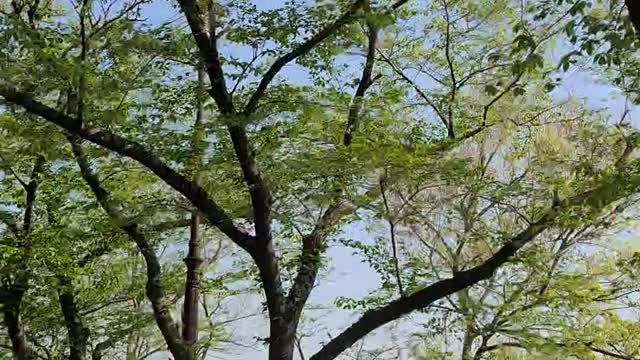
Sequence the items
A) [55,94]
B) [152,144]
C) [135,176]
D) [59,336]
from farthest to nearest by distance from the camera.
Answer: [59,336] → [135,176] → [55,94] → [152,144]

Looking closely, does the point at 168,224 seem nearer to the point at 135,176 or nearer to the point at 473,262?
the point at 135,176

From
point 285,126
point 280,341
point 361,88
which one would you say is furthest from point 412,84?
point 280,341

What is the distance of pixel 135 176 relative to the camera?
700 centimetres

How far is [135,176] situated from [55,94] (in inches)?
41.2

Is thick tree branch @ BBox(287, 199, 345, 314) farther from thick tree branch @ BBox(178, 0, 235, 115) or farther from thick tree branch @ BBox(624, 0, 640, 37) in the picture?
thick tree branch @ BBox(624, 0, 640, 37)

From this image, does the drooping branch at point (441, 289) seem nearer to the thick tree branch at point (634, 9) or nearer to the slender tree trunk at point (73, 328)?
the slender tree trunk at point (73, 328)

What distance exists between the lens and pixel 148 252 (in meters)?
6.71

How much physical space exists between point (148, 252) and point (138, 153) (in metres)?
1.49

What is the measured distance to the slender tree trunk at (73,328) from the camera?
7.82 m

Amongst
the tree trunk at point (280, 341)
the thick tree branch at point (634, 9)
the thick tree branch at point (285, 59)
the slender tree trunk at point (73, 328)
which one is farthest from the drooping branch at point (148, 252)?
the thick tree branch at point (634, 9)

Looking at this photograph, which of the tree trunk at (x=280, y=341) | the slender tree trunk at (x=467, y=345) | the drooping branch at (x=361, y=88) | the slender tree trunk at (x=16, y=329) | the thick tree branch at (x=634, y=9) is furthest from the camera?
the slender tree trunk at (x=16, y=329)

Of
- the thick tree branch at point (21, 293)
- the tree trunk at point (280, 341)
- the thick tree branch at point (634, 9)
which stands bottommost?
the thick tree branch at point (634, 9)

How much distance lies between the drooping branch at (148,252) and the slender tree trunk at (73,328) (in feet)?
4.72

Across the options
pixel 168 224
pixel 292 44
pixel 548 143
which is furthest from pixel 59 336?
pixel 548 143
